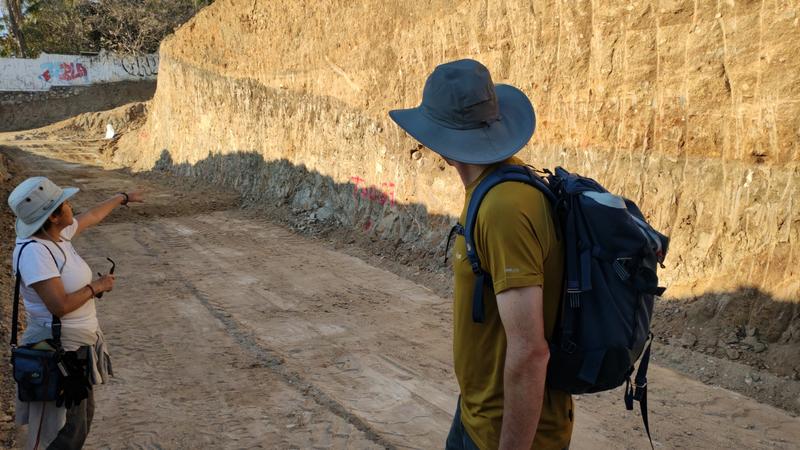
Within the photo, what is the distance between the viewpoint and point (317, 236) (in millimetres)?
10086

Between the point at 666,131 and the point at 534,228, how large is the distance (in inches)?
192

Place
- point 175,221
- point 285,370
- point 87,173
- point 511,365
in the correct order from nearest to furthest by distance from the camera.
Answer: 1. point 511,365
2. point 285,370
3. point 175,221
4. point 87,173

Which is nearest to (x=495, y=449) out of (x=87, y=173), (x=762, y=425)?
(x=762, y=425)

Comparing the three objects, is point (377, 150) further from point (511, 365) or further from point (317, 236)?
point (511, 365)

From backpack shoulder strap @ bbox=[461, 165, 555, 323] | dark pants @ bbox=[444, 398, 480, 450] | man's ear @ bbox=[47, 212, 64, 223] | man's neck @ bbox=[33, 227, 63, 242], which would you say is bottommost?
dark pants @ bbox=[444, 398, 480, 450]

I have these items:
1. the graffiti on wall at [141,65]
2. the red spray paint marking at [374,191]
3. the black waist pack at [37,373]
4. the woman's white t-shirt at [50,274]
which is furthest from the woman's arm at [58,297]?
the graffiti on wall at [141,65]

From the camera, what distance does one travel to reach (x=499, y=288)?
1655mm

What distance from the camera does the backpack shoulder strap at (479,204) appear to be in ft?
5.69

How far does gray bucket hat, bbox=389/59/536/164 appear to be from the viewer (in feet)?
6.11

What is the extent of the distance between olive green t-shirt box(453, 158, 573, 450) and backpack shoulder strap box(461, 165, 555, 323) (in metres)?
0.02

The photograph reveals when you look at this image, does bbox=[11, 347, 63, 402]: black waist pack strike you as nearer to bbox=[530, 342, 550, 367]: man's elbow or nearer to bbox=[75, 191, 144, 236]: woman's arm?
bbox=[75, 191, 144, 236]: woman's arm

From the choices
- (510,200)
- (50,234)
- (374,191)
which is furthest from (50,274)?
(374,191)

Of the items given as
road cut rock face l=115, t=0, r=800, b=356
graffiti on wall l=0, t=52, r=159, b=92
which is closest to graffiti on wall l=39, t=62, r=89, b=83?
graffiti on wall l=0, t=52, r=159, b=92

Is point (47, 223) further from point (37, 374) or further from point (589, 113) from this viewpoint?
point (589, 113)
